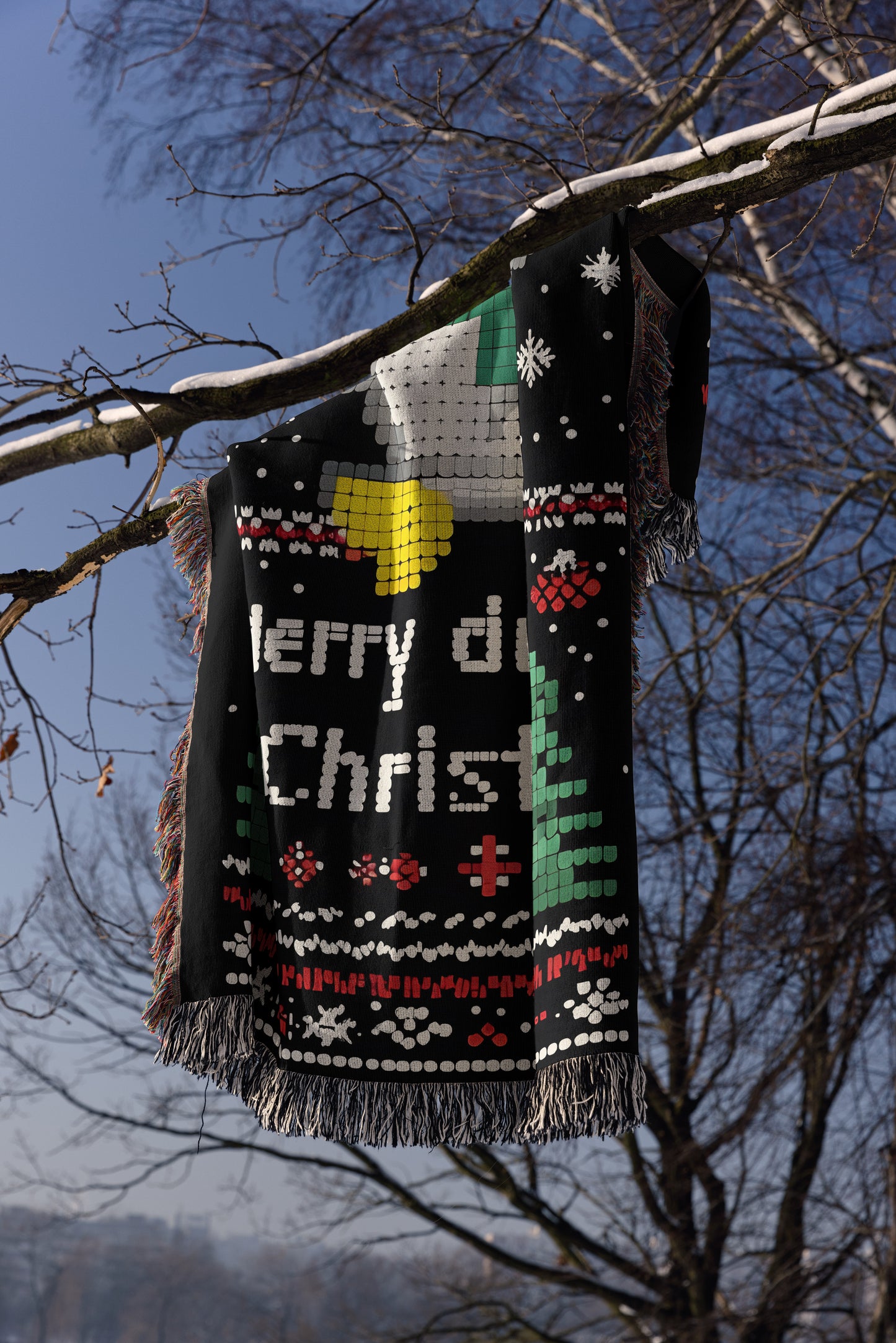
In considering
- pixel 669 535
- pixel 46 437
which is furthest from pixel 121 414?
pixel 669 535

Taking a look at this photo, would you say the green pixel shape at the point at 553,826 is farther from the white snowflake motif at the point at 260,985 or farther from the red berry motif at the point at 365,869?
the white snowflake motif at the point at 260,985

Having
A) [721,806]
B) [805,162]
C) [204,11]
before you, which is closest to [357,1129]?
[805,162]

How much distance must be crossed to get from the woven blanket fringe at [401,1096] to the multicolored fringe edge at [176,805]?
24mm

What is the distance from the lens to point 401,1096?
3.43 feet

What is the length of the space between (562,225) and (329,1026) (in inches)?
45.8

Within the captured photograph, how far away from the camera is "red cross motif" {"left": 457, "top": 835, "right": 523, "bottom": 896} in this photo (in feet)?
3.55

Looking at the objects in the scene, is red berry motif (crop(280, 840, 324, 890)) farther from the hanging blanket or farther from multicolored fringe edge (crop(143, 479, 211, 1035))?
multicolored fringe edge (crop(143, 479, 211, 1035))

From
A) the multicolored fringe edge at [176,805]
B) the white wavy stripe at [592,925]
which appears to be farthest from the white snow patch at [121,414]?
the white wavy stripe at [592,925]

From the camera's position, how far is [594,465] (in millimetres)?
1088

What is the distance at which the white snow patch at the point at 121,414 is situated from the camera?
200 centimetres

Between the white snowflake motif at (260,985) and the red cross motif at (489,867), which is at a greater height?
the red cross motif at (489,867)

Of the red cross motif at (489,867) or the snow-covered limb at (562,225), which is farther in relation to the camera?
the snow-covered limb at (562,225)

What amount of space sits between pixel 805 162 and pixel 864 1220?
466cm

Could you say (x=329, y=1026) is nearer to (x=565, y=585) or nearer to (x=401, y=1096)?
(x=401, y=1096)
